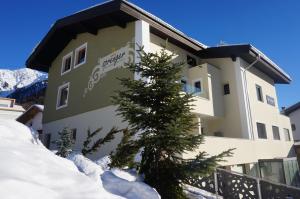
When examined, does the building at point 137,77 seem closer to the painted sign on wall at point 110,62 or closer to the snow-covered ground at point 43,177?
the painted sign on wall at point 110,62

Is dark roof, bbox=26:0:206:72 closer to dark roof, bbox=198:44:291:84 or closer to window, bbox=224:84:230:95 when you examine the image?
dark roof, bbox=198:44:291:84

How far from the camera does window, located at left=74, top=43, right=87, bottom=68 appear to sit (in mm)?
18430

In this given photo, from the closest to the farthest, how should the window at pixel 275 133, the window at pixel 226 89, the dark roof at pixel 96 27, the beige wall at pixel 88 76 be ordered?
the dark roof at pixel 96 27, the beige wall at pixel 88 76, the window at pixel 226 89, the window at pixel 275 133

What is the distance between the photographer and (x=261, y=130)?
18625 mm

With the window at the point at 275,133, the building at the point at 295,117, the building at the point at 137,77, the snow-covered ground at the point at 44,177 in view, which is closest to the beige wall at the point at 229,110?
the building at the point at 137,77

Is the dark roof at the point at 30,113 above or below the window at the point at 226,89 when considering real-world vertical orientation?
below

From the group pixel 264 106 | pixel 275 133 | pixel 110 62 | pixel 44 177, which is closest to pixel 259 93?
pixel 264 106

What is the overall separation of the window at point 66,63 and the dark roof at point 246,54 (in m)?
9.78

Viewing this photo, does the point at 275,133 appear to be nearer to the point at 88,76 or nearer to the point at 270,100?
the point at 270,100

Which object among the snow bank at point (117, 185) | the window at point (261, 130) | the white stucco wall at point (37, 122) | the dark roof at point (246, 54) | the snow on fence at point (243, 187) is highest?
the dark roof at point (246, 54)

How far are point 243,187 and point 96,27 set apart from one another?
1304 centimetres

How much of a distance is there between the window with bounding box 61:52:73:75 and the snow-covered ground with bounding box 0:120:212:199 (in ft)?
44.3

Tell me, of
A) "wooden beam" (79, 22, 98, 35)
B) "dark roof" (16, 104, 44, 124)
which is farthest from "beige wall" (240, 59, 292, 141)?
"dark roof" (16, 104, 44, 124)

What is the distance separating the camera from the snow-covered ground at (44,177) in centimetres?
381
